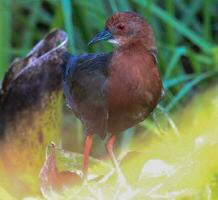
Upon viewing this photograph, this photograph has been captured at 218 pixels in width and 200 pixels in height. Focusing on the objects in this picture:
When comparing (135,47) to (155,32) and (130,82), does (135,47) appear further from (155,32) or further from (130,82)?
(155,32)

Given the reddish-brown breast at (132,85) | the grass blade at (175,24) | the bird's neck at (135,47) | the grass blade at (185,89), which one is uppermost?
the bird's neck at (135,47)

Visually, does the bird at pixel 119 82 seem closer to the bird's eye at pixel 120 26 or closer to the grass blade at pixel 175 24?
the bird's eye at pixel 120 26

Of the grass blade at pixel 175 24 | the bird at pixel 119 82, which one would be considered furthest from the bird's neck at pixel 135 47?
the grass blade at pixel 175 24

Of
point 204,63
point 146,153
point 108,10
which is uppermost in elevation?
point 146,153

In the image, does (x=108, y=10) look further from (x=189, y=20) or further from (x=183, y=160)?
(x=183, y=160)

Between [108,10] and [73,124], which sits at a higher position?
[108,10]

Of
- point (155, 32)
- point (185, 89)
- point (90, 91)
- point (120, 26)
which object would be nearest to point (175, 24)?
point (155, 32)

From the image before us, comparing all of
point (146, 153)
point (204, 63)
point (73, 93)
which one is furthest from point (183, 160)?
point (204, 63)
